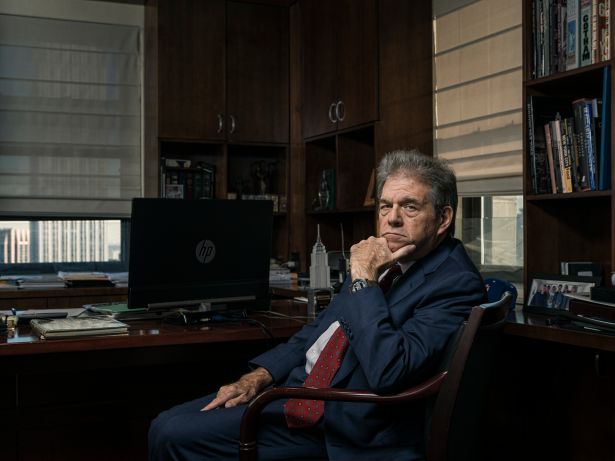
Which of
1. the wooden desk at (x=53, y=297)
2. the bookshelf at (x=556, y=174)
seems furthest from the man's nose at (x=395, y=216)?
the wooden desk at (x=53, y=297)

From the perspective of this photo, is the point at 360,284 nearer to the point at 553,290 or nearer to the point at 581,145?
the point at 553,290

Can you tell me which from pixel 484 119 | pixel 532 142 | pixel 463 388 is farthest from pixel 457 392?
pixel 484 119

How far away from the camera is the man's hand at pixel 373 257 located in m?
1.96

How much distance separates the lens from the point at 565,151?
8.56ft

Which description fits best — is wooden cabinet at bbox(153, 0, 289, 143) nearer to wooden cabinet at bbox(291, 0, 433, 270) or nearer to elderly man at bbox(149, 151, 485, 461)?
wooden cabinet at bbox(291, 0, 433, 270)

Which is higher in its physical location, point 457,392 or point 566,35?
point 566,35

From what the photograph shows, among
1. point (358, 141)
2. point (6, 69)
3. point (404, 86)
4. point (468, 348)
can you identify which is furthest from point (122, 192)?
point (468, 348)

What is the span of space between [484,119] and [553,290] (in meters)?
1.11

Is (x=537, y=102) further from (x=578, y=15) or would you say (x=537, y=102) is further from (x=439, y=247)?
(x=439, y=247)

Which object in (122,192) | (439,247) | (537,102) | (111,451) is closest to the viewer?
(439,247)

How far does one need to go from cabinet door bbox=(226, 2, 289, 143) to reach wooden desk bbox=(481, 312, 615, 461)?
2.58 meters

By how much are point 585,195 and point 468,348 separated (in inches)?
43.6

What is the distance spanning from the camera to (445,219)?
81.6 inches

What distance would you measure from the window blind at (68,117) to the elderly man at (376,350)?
112 inches
